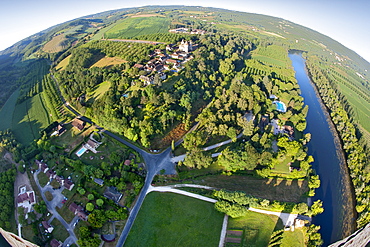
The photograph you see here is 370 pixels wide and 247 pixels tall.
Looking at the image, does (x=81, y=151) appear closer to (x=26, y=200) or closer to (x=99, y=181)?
(x=99, y=181)

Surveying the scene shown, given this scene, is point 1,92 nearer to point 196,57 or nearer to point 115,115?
point 115,115

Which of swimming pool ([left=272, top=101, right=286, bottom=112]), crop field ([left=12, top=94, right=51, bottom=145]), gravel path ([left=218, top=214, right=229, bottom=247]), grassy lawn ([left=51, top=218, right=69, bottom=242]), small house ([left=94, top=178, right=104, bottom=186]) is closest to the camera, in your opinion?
gravel path ([left=218, top=214, right=229, bottom=247])

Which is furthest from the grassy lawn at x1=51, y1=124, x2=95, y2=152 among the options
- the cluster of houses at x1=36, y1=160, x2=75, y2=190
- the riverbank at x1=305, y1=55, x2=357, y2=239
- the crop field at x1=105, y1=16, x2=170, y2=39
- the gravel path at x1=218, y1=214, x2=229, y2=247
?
the crop field at x1=105, y1=16, x2=170, y2=39

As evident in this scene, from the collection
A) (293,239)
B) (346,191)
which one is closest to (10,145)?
(293,239)

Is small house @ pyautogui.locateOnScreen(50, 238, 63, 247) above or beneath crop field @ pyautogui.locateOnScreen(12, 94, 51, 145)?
beneath

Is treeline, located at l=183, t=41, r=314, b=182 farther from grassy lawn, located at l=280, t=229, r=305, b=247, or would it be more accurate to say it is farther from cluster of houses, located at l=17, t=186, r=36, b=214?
cluster of houses, located at l=17, t=186, r=36, b=214

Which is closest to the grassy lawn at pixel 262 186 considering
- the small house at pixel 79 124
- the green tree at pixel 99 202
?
the green tree at pixel 99 202

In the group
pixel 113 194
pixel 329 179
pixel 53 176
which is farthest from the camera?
pixel 329 179

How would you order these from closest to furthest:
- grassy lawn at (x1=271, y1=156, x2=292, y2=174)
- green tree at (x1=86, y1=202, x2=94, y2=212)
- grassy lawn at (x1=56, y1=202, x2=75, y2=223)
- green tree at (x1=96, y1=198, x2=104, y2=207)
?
1. green tree at (x1=86, y1=202, x2=94, y2=212)
2. grassy lawn at (x1=56, y1=202, x2=75, y2=223)
3. green tree at (x1=96, y1=198, x2=104, y2=207)
4. grassy lawn at (x1=271, y1=156, x2=292, y2=174)
